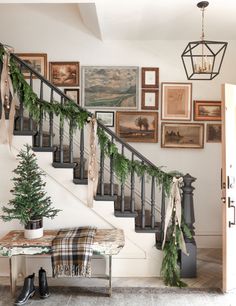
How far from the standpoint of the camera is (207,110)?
14.8 ft

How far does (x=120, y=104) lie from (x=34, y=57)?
1.47 m

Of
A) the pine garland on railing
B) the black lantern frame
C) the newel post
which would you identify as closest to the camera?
the black lantern frame

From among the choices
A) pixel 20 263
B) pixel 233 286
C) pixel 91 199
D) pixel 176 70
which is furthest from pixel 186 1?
pixel 20 263

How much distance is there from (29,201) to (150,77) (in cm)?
261

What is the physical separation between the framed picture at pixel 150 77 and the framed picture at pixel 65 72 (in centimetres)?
101

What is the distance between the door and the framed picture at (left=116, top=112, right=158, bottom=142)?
159cm

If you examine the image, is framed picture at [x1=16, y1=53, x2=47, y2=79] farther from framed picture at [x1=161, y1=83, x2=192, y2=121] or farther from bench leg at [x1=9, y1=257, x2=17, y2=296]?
bench leg at [x1=9, y1=257, x2=17, y2=296]

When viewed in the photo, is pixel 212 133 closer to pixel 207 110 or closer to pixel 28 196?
pixel 207 110

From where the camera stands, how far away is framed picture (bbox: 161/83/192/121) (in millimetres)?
4500

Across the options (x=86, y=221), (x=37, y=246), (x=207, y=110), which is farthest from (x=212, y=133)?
(x=37, y=246)

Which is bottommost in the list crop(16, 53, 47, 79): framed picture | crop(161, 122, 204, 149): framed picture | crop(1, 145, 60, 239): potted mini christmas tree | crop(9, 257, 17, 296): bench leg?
crop(9, 257, 17, 296): bench leg

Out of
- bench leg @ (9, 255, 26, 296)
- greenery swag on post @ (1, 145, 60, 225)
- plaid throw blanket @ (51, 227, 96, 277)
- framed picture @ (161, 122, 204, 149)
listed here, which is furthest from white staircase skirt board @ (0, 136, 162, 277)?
framed picture @ (161, 122, 204, 149)

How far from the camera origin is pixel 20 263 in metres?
3.27

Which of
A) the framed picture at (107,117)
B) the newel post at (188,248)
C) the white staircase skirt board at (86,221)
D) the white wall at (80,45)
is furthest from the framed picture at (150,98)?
the white staircase skirt board at (86,221)
